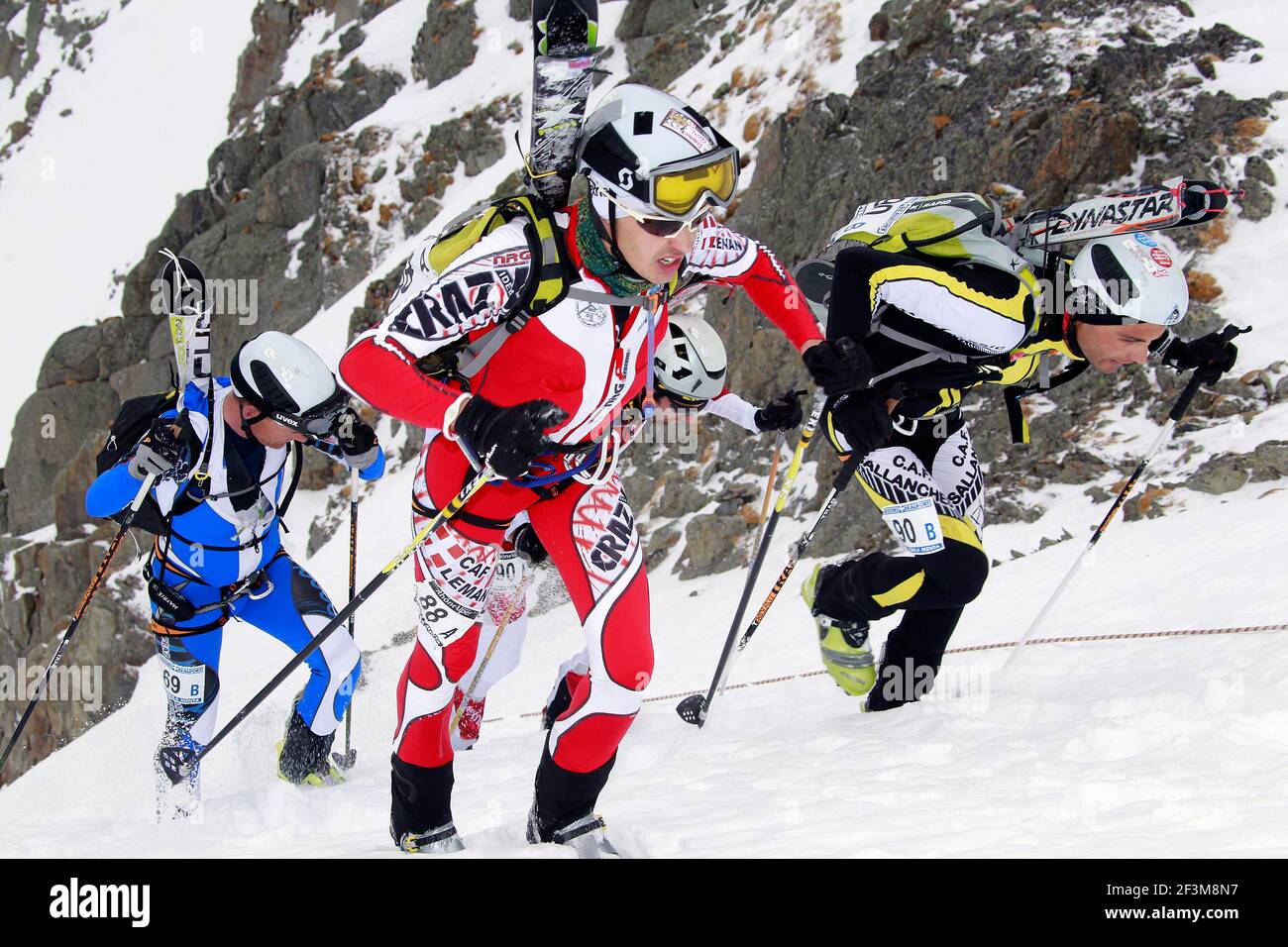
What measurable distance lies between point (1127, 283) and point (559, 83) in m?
2.96

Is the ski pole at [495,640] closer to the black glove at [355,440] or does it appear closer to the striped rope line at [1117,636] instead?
the black glove at [355,440]

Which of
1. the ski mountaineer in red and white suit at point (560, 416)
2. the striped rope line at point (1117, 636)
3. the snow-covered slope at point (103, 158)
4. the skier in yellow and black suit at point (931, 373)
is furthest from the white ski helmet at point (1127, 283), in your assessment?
the snow-covered slope at point (103, 158)

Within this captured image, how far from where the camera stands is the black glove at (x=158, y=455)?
6.20 m

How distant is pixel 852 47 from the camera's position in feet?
60.2

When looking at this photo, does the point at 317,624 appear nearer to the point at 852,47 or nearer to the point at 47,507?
the point at 852,47

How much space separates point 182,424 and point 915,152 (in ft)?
40.7

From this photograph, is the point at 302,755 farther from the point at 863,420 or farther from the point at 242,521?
the point at 863,420

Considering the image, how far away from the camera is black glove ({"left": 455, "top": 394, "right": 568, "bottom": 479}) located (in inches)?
146

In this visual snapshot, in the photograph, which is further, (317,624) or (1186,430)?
(1186,430)

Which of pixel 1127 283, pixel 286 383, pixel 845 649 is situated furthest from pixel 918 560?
pixel 286 383

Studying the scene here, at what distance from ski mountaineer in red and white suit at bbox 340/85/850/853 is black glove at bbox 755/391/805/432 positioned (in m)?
1.86

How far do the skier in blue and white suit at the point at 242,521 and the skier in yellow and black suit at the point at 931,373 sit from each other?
9.96 feet
